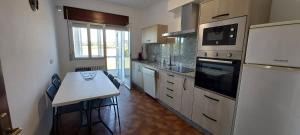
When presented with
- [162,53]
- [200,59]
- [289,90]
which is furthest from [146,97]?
[289,90]

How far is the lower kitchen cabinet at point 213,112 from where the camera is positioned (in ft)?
5.39

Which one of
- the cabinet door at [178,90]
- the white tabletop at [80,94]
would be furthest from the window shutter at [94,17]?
the cabinet door at [178,90]

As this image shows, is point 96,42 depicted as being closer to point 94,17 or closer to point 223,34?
point 94,17

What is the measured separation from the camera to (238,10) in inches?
58.6

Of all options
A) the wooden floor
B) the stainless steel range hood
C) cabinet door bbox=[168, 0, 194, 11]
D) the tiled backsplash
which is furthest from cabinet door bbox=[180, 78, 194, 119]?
cabinet door bbox=[168, 0, 194, 11]

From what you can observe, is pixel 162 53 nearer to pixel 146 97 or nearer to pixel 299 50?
pixel 146 97

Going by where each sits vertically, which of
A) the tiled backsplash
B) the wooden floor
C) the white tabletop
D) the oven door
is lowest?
the wooden floor

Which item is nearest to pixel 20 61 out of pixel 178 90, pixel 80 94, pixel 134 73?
pixel 80 94

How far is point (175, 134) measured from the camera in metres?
2.04

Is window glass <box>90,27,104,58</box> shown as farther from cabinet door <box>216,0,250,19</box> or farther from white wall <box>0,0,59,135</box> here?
cabinet door <box>216,0,250,19</box>

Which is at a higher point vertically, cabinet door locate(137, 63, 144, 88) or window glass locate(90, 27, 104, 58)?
window glass locate(90, 27, 104, 58)

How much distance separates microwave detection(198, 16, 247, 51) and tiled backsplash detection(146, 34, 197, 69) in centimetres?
48

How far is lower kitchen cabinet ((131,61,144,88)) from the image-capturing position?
12.7ft

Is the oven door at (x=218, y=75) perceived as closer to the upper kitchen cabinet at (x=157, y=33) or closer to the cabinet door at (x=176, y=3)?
the cabinet door at (x=176, y=3)
